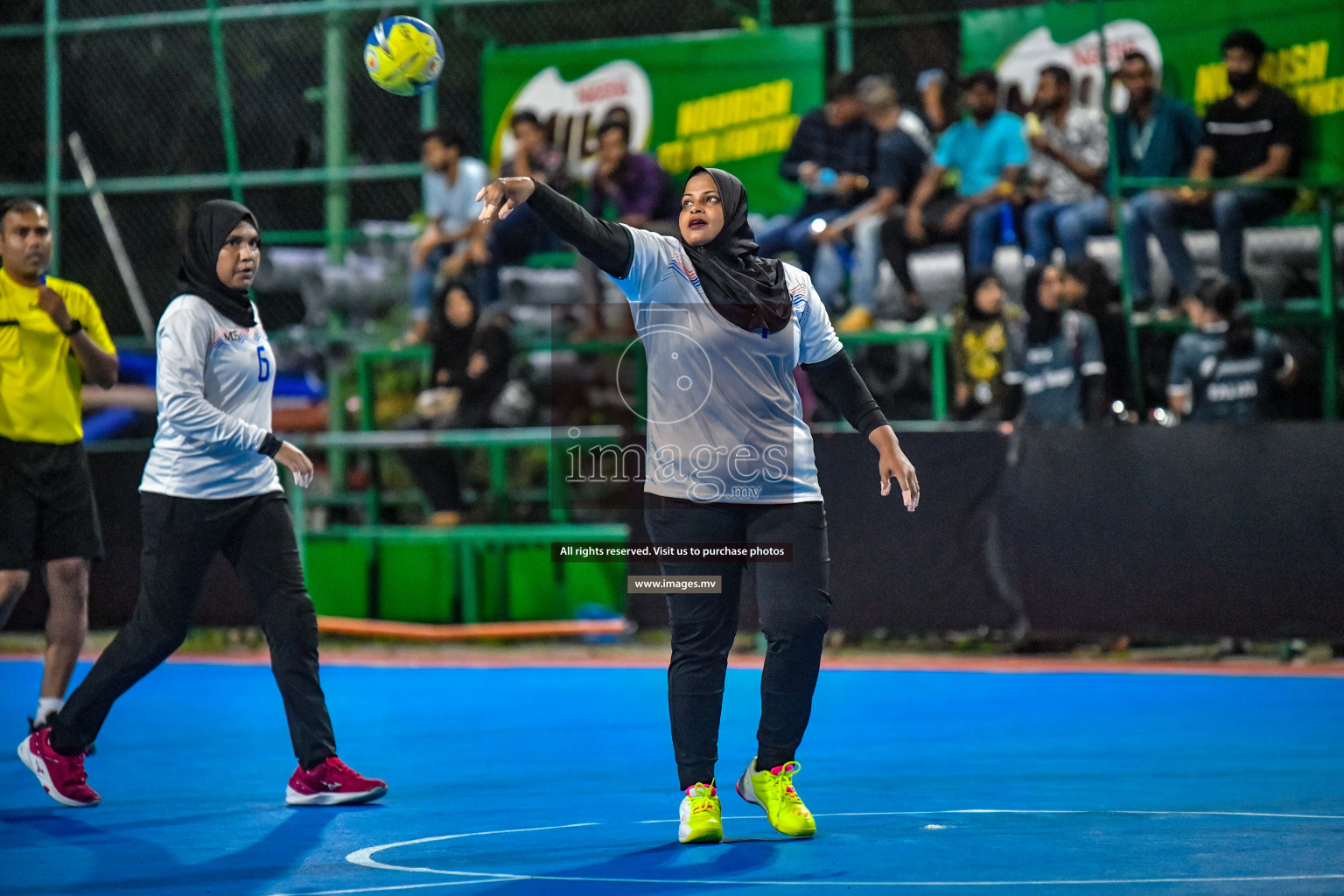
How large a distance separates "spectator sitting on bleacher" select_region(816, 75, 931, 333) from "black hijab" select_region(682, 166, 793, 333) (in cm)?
720

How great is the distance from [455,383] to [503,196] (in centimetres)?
829

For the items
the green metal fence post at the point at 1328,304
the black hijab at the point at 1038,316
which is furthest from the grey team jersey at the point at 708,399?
the green metal fence post at the point at 1328,304

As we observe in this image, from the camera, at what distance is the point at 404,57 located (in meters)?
8.48

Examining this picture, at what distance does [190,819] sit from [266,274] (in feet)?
30.9

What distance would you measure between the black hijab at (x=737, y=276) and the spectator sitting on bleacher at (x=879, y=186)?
7202 millimetres

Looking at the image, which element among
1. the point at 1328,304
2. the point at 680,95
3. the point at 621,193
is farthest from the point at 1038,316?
the point at 680,95

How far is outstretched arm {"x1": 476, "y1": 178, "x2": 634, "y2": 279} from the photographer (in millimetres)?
5273

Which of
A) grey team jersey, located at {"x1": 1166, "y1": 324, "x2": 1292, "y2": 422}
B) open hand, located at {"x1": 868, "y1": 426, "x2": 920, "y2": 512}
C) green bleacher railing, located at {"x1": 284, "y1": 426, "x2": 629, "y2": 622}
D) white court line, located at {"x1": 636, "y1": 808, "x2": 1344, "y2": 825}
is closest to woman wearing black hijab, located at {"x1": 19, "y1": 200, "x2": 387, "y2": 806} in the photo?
white court line, located at {"x1": 636, "y1": 808, "x2": 1344, "y2": 825}

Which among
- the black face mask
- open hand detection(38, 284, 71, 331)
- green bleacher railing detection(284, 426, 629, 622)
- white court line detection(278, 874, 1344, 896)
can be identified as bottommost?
white court line detection(278, 874, 1344, 896)

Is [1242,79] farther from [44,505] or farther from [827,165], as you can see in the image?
[44,505]

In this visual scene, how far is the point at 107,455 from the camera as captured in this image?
1320cm

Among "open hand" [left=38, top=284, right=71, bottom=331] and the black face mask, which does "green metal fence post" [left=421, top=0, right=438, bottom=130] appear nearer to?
the black face mask

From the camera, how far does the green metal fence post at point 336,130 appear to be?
1525 cm

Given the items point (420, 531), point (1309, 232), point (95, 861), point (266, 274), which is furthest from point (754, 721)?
point (266, 274)
